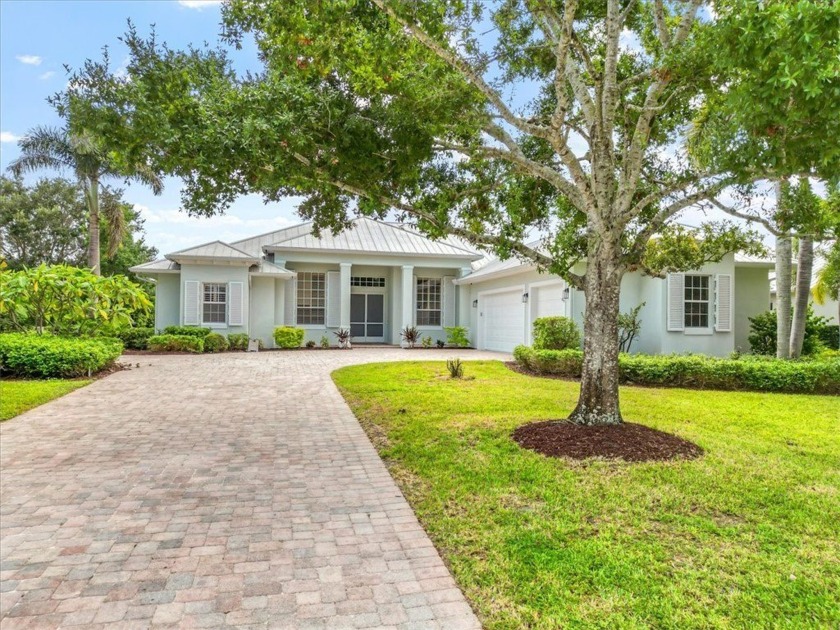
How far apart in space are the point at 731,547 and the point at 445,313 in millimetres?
19126

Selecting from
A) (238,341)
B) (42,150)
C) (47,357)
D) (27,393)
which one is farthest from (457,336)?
(42,150)

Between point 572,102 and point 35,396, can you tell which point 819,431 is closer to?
point 572,102

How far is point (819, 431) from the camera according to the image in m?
6.98

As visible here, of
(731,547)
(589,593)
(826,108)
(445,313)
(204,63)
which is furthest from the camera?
(445,313)

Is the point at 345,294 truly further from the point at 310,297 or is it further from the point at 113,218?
the point at 113,218

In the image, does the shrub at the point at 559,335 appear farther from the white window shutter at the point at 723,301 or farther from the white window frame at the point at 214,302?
the white window frame at the point at 214,302

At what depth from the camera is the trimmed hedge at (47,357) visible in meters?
11.0

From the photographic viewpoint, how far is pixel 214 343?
18.0m

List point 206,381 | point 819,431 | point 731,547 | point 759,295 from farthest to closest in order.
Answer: point 759,295 < point 206,381 < point 819,431 < point 731,547

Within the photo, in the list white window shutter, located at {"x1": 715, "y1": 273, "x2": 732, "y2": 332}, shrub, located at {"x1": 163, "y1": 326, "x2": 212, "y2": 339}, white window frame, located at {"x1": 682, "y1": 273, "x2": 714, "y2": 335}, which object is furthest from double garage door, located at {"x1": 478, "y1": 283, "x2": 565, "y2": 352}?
shrub, located at {"x1": 163, "y1": 326, "x2": 212, "y2": 339}

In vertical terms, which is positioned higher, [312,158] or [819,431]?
[312,158]

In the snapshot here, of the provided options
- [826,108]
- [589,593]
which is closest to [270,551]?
[589,593]

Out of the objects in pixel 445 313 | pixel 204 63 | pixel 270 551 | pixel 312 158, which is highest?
pixel 204 63

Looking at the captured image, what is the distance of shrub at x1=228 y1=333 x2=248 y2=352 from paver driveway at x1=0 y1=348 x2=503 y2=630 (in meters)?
11.0
